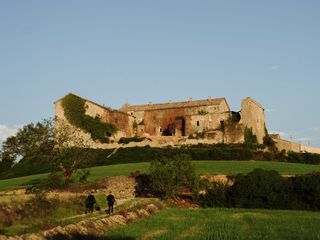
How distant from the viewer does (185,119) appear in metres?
83.4

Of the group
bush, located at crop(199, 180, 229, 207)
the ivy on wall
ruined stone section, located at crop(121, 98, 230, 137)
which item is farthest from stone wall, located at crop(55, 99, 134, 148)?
bush, located at crop(199, 180, 229, 207)

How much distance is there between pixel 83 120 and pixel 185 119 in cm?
1743

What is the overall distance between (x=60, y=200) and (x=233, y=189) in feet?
41.4

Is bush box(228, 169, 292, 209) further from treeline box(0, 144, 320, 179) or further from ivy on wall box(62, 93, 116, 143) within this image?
ivy on wall box(62, 93, 116, 143)

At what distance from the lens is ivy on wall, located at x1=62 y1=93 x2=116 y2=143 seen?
7725cm

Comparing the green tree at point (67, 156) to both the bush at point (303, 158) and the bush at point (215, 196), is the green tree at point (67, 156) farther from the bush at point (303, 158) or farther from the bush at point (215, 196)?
the bush at point (303, 158)

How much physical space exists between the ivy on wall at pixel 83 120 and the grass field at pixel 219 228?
5159cm

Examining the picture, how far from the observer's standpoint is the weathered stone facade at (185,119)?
2958 inches

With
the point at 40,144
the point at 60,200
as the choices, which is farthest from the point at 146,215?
the point at 40,144

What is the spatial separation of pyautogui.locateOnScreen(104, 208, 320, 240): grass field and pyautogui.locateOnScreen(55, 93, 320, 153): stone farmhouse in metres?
46.7

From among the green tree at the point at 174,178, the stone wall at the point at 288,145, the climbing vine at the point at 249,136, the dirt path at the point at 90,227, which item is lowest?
the dirt path at the point at 90,227

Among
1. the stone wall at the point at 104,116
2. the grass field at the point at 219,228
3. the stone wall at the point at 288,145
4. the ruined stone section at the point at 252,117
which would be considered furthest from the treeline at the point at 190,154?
the grass field at the point at 219,228

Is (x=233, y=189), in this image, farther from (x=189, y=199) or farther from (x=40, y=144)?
(x=40, y=144)

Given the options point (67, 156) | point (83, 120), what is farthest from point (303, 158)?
point (67, 156)
